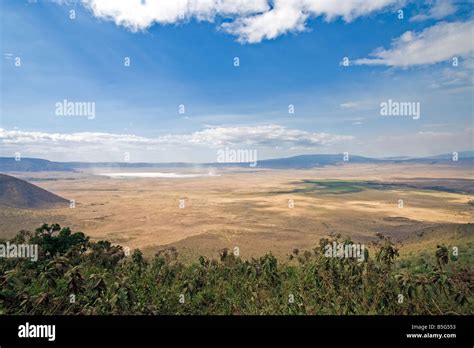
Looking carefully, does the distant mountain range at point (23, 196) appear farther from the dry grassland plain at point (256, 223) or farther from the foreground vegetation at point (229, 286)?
the foreground vegetation at point (229, 286)

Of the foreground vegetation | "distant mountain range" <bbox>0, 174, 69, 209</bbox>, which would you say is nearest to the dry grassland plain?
"distant mountain range" <bbox>0, 174, 69, 209</bbox>

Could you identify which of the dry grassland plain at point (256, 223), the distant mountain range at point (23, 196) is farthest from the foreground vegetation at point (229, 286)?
the distant mountain range at point (23, 196)

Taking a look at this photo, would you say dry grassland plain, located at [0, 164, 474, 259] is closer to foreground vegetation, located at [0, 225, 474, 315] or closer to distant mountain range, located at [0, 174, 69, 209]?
distant mountain range, located at [0, 174, 69, 209]

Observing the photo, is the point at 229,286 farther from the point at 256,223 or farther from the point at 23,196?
the point at 23,196

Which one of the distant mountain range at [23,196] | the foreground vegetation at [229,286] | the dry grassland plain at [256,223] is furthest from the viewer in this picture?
the distant mountain range at [23,196]

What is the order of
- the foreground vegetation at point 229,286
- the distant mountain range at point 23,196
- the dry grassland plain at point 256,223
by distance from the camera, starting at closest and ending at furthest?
the foreground vegetation at point 229,286 → the dry grassland plain at point 256,223 → the distant mountain range at point 23,196

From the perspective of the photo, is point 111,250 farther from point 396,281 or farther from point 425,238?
point 425,238
